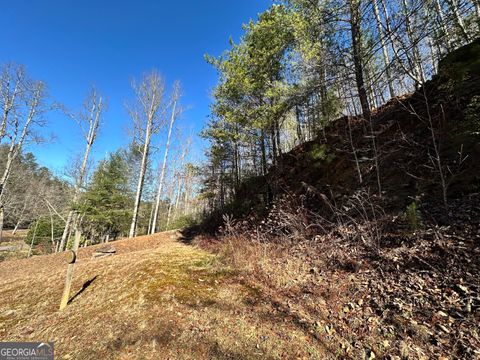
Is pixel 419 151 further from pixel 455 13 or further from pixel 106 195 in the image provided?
pixel 106 195

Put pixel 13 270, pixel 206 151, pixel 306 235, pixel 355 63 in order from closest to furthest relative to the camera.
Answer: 1. pixel 306 235
2. pixel 355 63
3. pixel 13 270
4. pixel 206 151

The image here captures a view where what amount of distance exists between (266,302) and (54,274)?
725 centimetres

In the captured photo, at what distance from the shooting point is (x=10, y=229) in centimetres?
3950

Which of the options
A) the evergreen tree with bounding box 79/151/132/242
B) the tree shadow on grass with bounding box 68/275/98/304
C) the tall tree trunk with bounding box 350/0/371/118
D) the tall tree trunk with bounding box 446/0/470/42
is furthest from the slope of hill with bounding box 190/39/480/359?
the evergreen tree with bounding box 79/151/132/242

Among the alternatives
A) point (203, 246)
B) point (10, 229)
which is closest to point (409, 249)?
point (203, 246)

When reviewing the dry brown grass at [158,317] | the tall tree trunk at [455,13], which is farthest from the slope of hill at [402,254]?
the tall tree trunk at [455,13]

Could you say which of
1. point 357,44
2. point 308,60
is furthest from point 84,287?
point 357,44

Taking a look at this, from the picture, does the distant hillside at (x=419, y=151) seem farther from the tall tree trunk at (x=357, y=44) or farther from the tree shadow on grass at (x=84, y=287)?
the tree shadow on grass at (x=84, y=287)

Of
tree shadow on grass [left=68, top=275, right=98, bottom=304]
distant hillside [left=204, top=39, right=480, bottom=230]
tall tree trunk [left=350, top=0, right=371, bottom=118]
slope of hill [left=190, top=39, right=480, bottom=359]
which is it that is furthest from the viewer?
tall tree trunk [left=350, top=0, right=371, bottom=118]

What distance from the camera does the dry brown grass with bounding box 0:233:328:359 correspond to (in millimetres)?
3113

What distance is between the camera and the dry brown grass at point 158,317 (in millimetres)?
3113

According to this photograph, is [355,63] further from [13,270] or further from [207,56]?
[13,270]

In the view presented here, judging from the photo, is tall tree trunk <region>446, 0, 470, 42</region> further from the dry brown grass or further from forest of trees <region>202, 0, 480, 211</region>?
the dry brown grass

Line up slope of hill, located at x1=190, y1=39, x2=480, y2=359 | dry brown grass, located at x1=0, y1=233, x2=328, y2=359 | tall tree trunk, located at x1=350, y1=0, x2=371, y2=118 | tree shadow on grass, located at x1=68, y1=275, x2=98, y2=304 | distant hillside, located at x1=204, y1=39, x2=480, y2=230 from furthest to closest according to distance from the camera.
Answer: tall tree trunk, located at x1=350, y1=0, x2=371, y2=118 → tree shadow on grass, located at x1=68, y1=275, x2=98, y2=304 → distant hillside, located at x1=204, y1=39, x2=480, y2=230 → dry brown grass, located at x1=0, y1=233, x2=328, y2=359 → slope of hill, located at x1=190, y1=39, x2=480, y2=359
